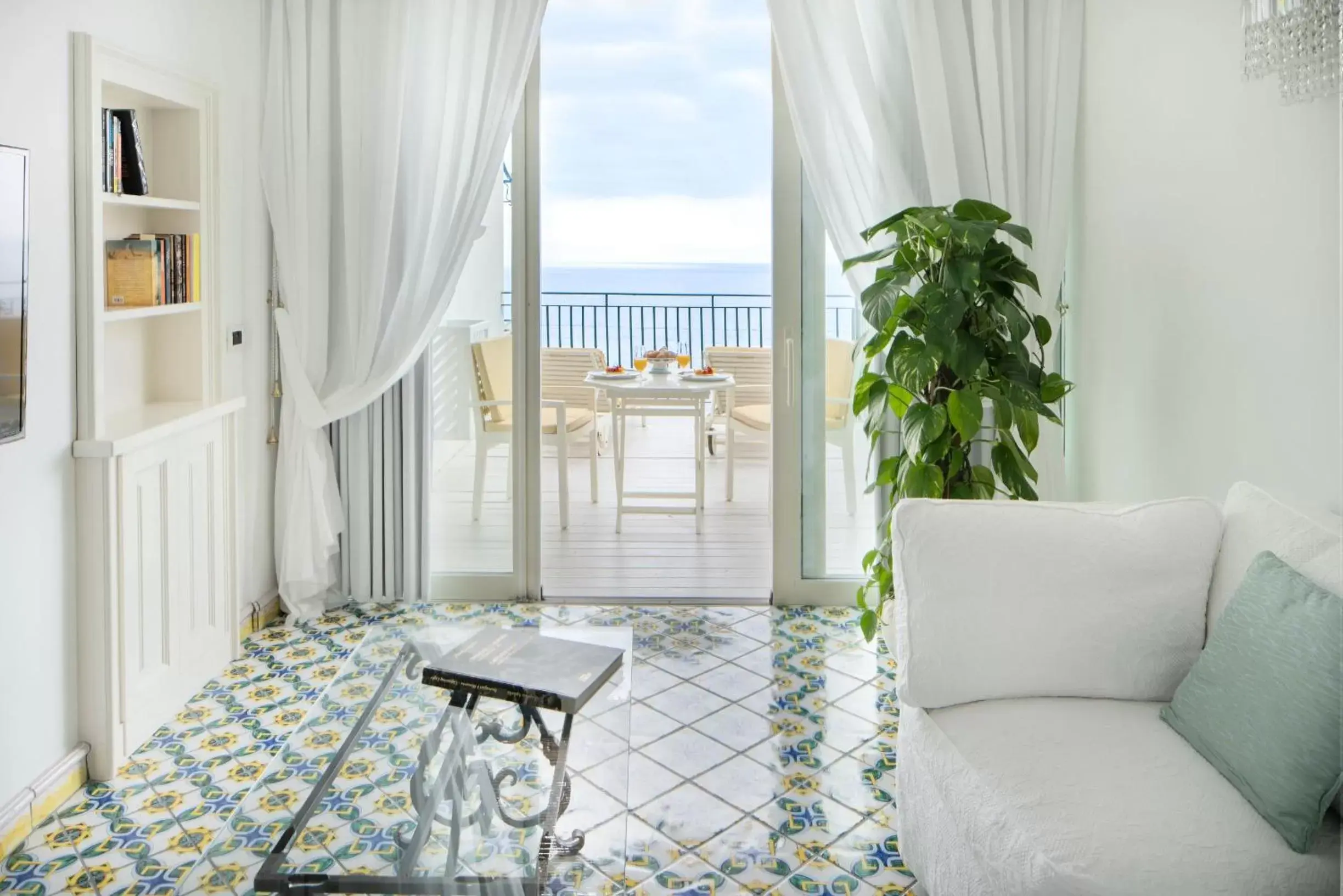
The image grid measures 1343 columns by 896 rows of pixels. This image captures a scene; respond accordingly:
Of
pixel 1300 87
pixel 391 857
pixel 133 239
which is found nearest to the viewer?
pixel 391 857

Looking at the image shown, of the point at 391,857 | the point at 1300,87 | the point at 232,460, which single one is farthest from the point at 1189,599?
the point at 232,460

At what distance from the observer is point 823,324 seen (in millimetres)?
4551

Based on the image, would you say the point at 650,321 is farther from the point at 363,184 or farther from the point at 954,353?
the point at 954,353

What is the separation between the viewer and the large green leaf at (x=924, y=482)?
3561 mm

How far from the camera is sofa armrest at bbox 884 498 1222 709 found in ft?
7.73

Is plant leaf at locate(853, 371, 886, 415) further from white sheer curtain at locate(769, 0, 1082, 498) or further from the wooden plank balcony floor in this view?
the wooden plank balcony floor

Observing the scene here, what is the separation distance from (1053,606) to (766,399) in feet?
15.4

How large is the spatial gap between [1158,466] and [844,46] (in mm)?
1918

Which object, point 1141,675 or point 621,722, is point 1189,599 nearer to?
point 1141,675

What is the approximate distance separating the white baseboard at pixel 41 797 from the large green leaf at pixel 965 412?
262cm

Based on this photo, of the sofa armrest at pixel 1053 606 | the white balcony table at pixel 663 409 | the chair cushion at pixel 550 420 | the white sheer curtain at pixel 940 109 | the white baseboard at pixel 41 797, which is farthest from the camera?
the white balcony table at pixel 663 409

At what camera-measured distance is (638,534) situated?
A: 6.07 metres

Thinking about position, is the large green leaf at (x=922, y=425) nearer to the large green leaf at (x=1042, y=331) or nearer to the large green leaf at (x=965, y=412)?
the large green leaf at (x=965, y=412)

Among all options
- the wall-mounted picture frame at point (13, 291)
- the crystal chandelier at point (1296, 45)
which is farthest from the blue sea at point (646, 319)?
the crystal chandelier at point (1296, 45)
